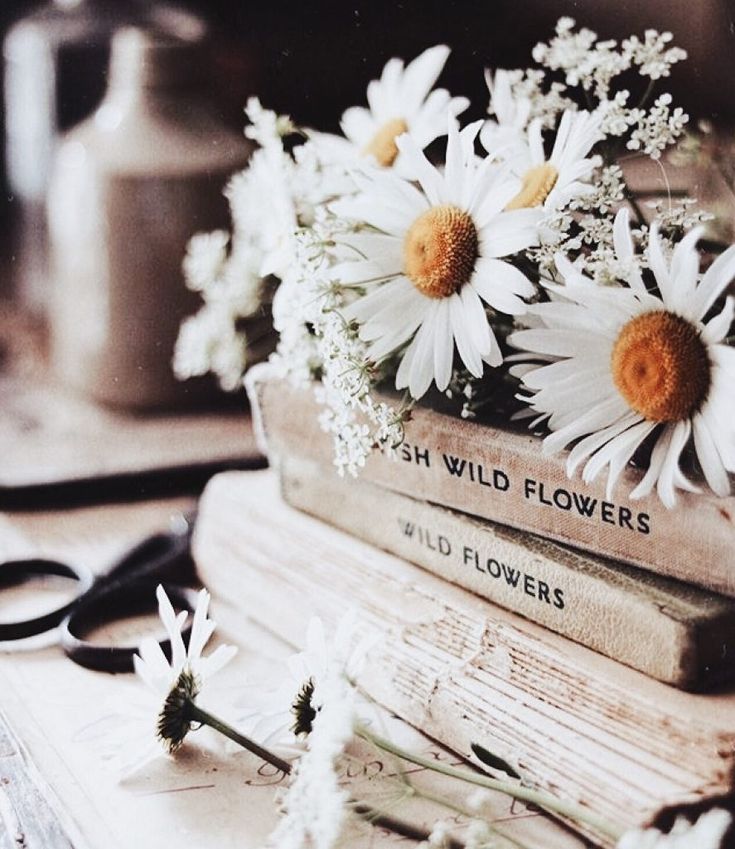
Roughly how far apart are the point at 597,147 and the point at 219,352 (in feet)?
0.98

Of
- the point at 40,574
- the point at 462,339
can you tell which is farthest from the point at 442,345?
the point at 40,574

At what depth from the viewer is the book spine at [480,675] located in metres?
0.43

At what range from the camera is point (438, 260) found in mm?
484

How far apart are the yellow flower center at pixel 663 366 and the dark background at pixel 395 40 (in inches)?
14.4

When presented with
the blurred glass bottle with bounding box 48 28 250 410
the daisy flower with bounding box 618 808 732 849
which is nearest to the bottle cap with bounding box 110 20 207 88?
the blurred glass bottle with bounding box 48 28 250 410

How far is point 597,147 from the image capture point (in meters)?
0.56

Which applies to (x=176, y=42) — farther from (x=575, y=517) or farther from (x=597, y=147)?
(x=575, y=517)

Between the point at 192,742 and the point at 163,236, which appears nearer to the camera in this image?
the point at 192,742

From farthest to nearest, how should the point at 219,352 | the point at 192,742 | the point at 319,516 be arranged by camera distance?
the point at 219,352 → the point at 319,516 → the point at 192,742

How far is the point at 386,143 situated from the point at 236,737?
332mm

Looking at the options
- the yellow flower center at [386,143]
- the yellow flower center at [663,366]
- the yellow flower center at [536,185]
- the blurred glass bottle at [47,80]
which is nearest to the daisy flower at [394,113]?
the yellow flower center at [386,143]

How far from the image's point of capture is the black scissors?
1.95 feet

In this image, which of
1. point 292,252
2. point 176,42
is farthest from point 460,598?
point 176,42

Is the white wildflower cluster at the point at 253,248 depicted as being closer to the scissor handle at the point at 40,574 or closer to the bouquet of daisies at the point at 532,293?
the bouquet of daisies at the point at 532,293
